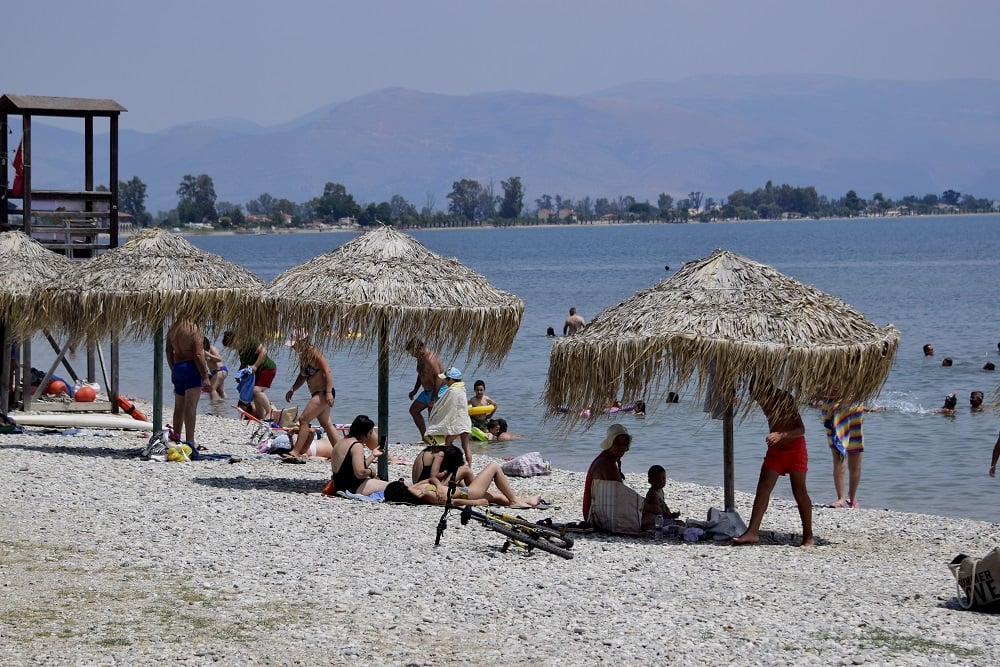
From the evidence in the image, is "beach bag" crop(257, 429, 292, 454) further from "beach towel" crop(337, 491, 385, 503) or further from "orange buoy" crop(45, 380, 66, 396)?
"orange buoy" crop(45, 380, 66, 396)

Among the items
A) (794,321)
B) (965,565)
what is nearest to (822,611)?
(965,565)

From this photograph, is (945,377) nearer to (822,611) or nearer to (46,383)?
(46,383)

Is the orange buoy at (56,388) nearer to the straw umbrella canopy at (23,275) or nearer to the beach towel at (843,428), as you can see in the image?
the straw umbrella canopy at (23,275)

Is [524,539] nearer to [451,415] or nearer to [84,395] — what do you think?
[451,415]

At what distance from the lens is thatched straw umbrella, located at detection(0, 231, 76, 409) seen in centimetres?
1259

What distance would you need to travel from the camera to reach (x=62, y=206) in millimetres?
15875

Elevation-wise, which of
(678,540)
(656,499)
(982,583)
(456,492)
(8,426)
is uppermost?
(982,583)

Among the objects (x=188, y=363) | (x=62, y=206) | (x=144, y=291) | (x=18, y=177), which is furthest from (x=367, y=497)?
(x=18, y=177)

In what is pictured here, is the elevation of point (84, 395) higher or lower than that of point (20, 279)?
lower

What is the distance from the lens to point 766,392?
8.48 metres

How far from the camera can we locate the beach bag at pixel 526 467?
42.0 feet

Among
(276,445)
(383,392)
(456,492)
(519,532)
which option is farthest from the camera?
(276,445)

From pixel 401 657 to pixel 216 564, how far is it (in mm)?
2102

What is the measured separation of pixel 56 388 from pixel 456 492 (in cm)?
907
